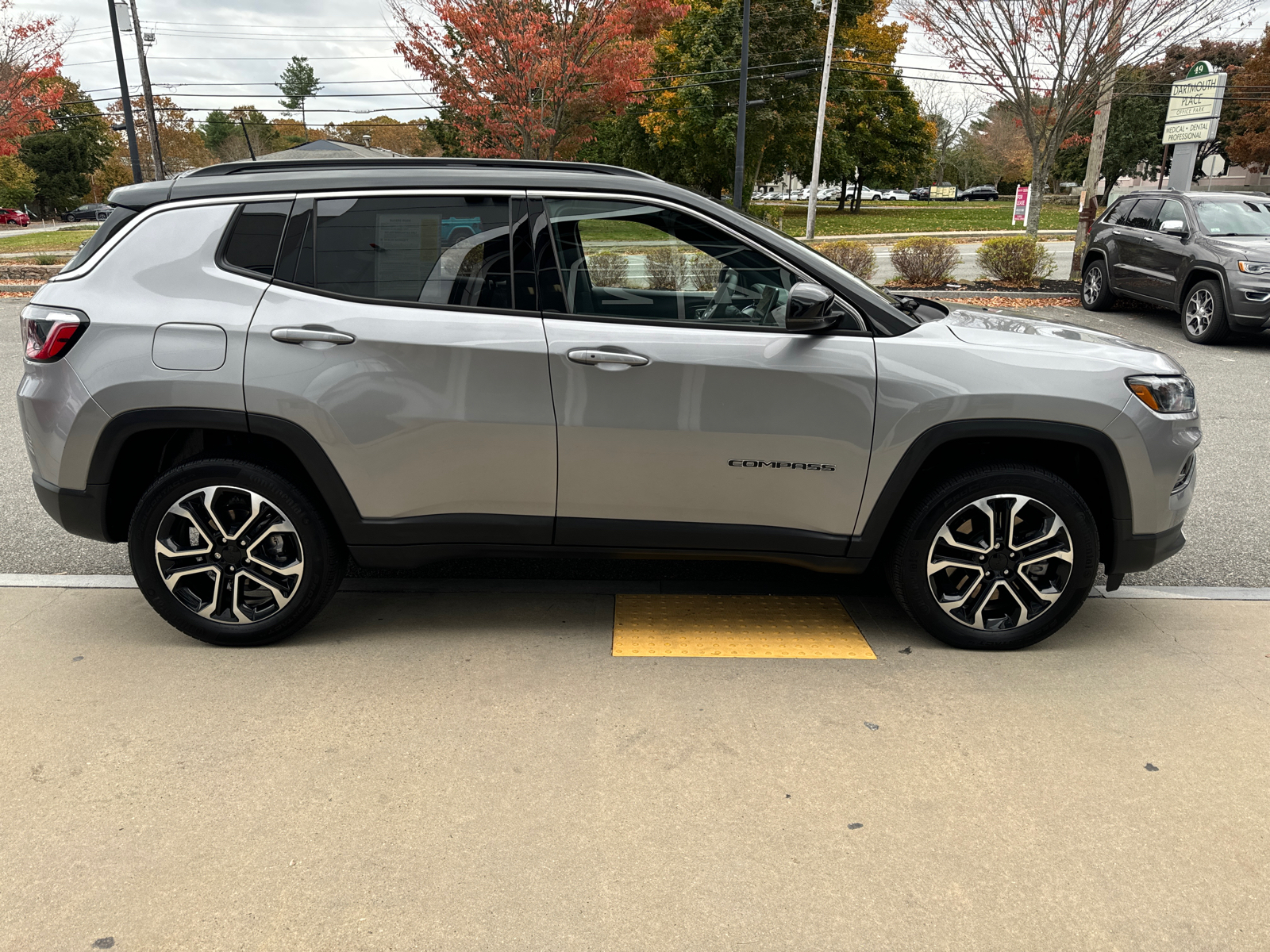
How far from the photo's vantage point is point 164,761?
2.88 metres

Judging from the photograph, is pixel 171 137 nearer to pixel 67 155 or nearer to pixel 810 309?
pixel 67 155

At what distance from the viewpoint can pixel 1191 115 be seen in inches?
631

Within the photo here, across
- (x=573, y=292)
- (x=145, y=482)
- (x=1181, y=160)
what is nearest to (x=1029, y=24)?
(x=1181, y=160)

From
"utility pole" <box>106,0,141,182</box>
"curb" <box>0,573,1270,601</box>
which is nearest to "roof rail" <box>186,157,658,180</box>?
"curb" <box>0,573,1270,601</box>

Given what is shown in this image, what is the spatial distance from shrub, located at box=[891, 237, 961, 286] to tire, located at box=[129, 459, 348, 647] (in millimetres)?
13296

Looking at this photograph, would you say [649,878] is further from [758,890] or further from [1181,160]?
[1181,160]

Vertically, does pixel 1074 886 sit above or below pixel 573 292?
below

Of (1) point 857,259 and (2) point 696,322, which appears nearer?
(2) point 696,322

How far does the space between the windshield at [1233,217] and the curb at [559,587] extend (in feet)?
28.2

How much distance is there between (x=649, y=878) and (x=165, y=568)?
2204 millimetres

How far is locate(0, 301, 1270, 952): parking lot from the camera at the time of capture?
2270 millimetres

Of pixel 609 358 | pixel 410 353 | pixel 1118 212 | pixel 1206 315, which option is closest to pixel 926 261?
pixel 1118 212

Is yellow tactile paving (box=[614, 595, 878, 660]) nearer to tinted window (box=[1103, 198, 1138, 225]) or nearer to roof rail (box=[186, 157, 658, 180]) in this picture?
roof rail (box=[186, 157, 658, 180])

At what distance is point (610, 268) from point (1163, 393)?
2092 mm
